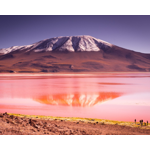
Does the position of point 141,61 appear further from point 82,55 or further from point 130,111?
point 130,111

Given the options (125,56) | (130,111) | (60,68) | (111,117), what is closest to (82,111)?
(111,117)

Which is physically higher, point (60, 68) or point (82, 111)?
point (60, 68)

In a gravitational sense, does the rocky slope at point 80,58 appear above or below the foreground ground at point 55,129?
above

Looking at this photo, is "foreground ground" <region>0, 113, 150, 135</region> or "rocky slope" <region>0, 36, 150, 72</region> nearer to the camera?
"foreground ground" <region>0, 113, 150, 135</region>

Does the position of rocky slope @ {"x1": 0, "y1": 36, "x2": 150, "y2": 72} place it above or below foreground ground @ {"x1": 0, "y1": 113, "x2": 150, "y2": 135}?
above

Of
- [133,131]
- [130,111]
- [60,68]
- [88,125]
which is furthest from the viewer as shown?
[60,68]

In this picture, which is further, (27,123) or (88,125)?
(88,125)

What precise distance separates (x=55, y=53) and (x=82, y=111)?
166423 millimetres

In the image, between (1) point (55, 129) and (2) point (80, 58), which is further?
(2) point (80, 58)

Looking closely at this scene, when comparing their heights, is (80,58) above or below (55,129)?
above

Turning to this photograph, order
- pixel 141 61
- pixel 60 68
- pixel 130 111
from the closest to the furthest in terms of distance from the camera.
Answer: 1. pixel 130 111
2. pixel 60 68
3. pixel 141 61

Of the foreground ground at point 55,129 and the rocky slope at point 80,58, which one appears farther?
the rocky slope at point 80,58

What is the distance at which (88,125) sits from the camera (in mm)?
7672

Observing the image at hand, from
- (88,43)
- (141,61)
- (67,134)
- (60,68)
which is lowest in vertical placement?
(67,134)
